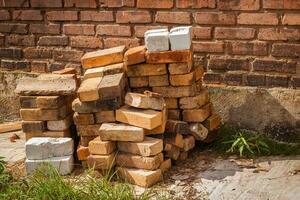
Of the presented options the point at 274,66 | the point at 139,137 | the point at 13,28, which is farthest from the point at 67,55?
the point at 274,66

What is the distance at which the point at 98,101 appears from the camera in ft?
14.4

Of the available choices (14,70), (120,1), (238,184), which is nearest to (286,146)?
(238,184)

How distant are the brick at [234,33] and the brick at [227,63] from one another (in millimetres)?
201

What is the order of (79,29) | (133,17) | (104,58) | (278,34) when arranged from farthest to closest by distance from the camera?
1. (79,29)
2. (133,17)
3. (278,34)
4. (104,58)

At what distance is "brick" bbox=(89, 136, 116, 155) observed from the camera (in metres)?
4.28

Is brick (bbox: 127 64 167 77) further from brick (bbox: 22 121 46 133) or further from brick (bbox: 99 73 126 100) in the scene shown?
brick (bbox: 22 121 46 133)

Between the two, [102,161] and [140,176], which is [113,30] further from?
[140,176]

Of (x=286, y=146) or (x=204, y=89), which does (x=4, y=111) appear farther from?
(x=286, y=146)

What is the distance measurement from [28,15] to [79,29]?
0.65m

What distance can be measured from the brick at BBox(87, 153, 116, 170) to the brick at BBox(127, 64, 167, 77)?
28.6 inches

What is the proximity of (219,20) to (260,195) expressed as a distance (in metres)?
1.75

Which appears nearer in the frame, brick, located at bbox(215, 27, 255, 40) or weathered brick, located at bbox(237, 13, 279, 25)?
weathered brick, located at bbox(237, 13, 279, 25)

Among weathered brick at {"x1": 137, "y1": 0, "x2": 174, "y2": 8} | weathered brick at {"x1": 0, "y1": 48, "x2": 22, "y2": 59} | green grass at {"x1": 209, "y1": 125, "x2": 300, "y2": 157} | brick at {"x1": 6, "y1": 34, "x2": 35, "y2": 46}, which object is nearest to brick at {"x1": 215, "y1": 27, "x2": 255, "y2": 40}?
weathered brick at {"x1": 137, "y1": 0, "x2": 174, "y2": 8}

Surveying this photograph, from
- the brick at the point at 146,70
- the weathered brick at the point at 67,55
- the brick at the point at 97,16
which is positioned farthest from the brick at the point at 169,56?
the weathered brick at the point at 67,55
